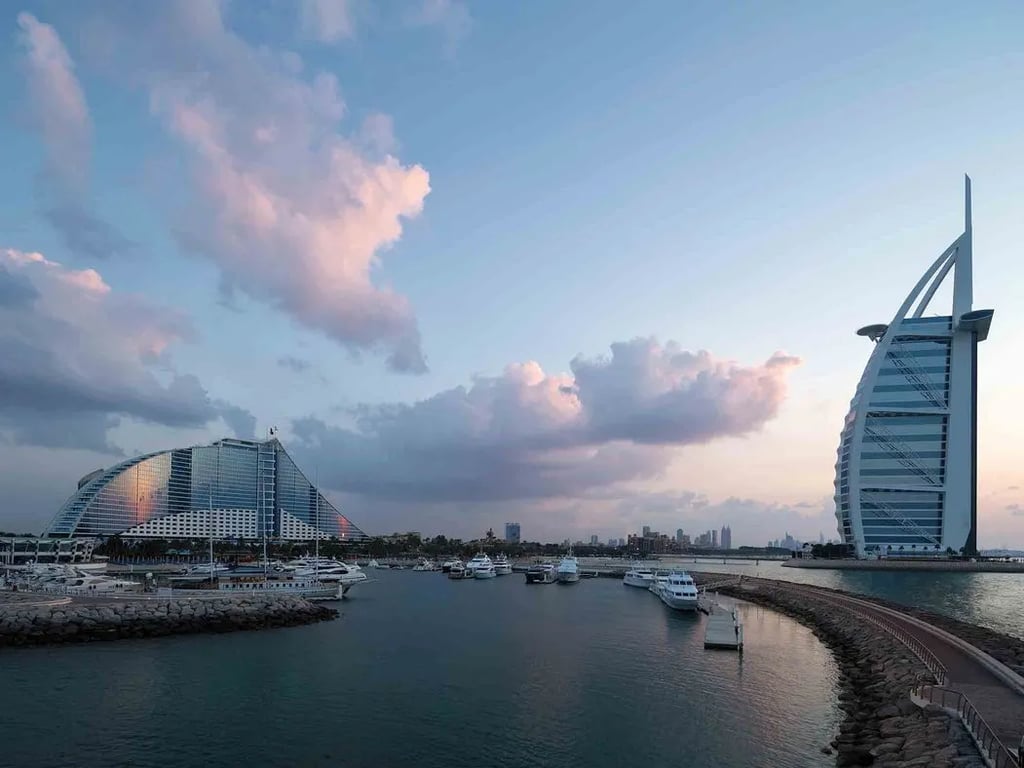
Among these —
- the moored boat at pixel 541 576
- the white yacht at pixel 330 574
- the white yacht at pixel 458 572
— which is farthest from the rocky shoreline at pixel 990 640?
the white yacht at pixel 458 572

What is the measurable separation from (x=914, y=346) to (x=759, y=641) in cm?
13501

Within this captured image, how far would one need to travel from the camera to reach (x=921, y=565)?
151625mm

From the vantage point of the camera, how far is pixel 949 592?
326 feet

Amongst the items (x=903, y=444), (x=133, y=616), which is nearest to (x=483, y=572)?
(x=133, y=616)

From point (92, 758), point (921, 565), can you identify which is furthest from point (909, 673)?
point (921, 565)

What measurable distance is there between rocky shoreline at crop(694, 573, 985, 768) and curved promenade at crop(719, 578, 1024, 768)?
19.2 inches

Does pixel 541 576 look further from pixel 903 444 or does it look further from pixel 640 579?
pixel 903 444

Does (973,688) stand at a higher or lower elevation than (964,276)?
lower

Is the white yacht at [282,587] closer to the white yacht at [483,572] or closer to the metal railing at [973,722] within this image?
the white yacht at [483,572]

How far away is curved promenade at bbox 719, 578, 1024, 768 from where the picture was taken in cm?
2167

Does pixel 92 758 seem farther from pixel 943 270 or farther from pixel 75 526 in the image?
pixel 75 526

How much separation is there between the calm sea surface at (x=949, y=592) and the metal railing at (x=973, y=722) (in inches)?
1524

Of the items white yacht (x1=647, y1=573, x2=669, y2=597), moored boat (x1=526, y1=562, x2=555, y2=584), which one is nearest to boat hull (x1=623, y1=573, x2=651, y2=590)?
white yacht (x1=647, y1=573, x2=669, y2=597)

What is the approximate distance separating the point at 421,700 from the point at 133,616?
110 ft
